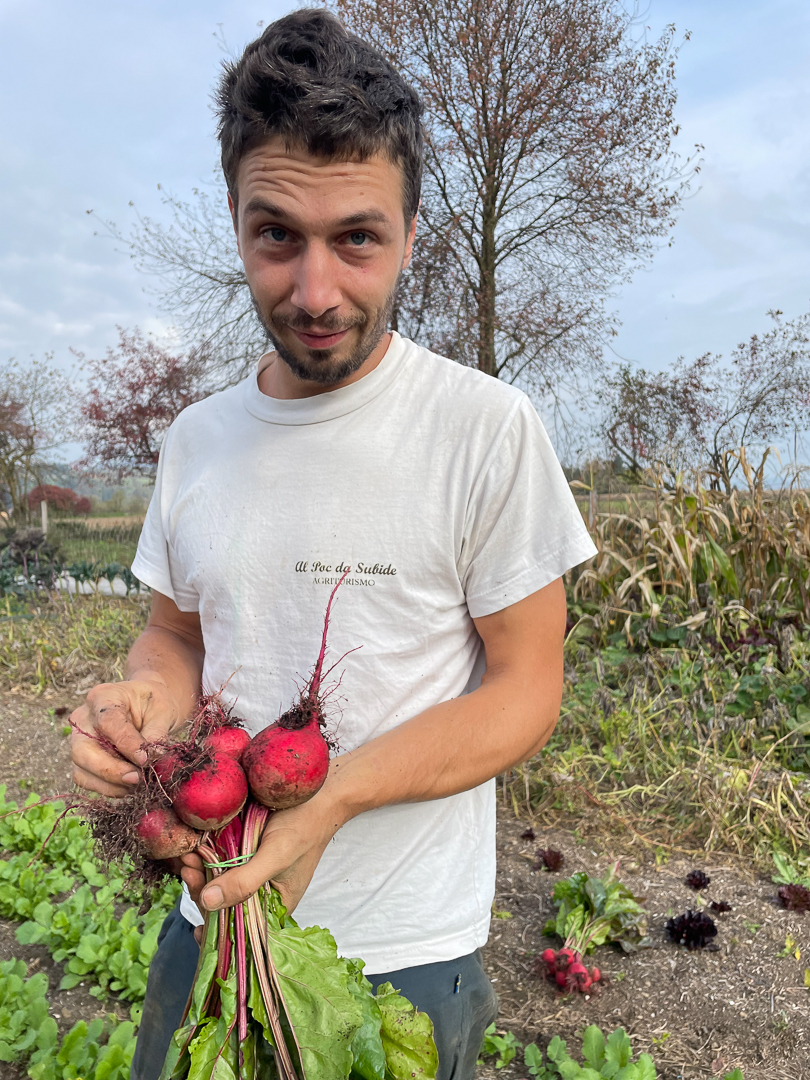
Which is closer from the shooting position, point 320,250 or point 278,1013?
point 278,1013

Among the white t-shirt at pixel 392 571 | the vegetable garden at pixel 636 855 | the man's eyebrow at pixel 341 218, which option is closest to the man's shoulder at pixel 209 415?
the white t-shirt at pixel 392 571

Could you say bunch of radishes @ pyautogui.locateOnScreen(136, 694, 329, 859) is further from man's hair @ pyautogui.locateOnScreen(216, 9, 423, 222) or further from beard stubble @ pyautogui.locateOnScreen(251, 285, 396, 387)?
man's hair @ pyautogui.locateOnScreen(216, 9, 423, 222)

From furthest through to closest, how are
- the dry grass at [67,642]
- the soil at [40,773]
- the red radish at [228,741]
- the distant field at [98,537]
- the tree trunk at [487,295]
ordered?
the distant field at [98,537] < the tree trunk at [487,295] < the dry grass at [67,642] < the soil at [40,773] < the red radish at [228,741]

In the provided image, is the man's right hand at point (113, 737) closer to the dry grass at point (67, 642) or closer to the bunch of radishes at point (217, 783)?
the bunch of radishes at point (217, 783)

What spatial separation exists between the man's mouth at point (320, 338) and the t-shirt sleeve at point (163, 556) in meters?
0.51

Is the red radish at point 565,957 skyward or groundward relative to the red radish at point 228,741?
groundward

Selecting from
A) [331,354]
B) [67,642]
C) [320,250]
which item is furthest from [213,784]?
[67,642]

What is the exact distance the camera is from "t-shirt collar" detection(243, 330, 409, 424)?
63.5 inches

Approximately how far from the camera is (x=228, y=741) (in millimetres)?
1428

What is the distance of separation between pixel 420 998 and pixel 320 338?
1.24 meters

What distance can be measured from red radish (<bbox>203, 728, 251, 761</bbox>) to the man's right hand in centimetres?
12

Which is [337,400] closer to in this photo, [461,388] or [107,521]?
[461,388]

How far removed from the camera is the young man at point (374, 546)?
1.45 m

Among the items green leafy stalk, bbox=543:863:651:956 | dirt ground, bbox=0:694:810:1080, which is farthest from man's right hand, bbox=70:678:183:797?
green leafy stalk, bbox=543:863:651:956
